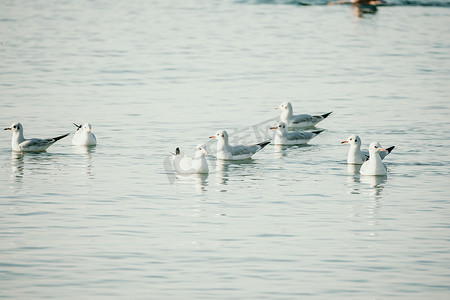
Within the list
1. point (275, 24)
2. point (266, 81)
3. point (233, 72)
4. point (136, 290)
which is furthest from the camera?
point (275, 24)

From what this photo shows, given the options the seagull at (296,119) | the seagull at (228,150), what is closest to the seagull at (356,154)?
the seagull at (228,150)

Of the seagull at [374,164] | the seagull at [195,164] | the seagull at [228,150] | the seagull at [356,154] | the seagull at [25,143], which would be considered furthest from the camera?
the seagull at [25,143]

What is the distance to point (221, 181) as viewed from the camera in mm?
19078

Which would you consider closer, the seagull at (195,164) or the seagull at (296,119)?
the seagull at (195,164)

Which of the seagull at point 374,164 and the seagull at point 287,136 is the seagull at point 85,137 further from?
the seagull at point 374,164

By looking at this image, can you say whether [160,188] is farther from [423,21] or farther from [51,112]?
[423,21]

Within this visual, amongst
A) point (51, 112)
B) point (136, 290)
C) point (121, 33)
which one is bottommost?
point (136, 290)

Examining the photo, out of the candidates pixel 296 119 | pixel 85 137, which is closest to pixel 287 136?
pixel 296 119

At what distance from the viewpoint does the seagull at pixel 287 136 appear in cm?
2288

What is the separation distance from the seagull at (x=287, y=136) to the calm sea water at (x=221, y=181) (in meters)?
0.38

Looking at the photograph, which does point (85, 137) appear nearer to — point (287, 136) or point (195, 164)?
point (195, 164)

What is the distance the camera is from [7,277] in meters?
13.1

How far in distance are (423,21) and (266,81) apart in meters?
20.5

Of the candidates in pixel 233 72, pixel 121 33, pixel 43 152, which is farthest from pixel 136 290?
pixel 121 33
